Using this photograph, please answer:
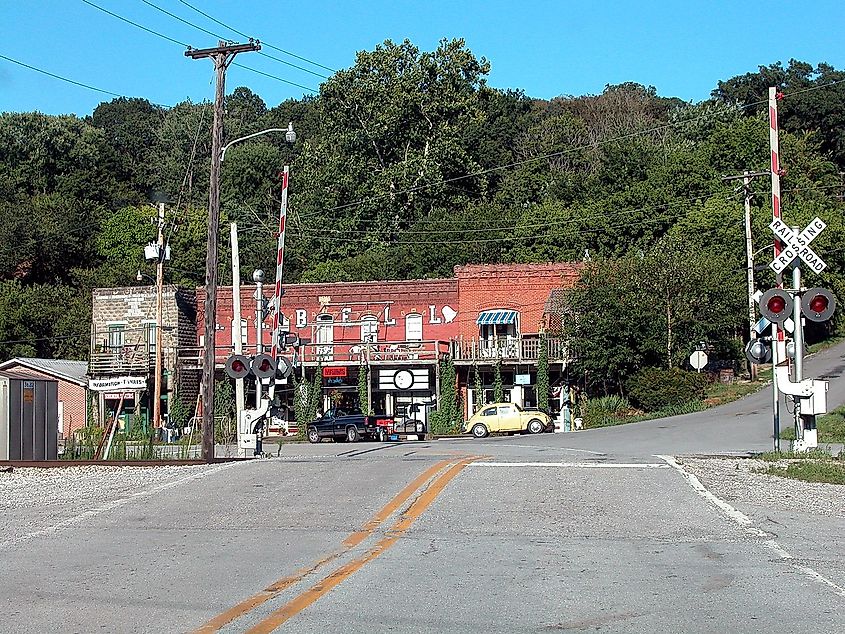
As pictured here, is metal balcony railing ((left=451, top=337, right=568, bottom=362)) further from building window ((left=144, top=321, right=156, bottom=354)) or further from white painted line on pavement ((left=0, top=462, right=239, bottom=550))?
white painted line on pavement ((left=0, top=462, right=239, bottom=550))

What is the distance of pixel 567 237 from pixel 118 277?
31401mm

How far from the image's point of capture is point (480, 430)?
174 feet

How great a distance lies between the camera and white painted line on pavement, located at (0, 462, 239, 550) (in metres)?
13.0

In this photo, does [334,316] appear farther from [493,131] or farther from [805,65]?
[805,65]

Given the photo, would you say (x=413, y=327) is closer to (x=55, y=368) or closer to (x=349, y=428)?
A: (x=349, y=428)

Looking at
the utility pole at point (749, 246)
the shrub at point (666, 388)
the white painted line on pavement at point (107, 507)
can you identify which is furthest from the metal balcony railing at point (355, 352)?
the white painted line on pavement at point (107, 507)

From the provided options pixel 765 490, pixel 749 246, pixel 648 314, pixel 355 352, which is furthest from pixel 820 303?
pixel 355 352

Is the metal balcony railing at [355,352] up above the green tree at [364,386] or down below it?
above

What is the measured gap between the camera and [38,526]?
1391 centimetres

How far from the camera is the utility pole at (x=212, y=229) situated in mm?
26641

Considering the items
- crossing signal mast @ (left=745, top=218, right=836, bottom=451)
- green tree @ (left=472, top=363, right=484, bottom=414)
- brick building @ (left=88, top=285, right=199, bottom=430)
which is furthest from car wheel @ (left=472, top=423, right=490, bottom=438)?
crossing signal mast @ (left=745, top=218, right=836, bottom=451)

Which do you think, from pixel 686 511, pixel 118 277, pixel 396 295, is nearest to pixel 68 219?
pixel 118 277

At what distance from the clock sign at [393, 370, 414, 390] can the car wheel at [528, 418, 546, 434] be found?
9664 millimetres

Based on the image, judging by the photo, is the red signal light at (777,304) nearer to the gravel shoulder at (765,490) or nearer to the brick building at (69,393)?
the gravel shoulder at (765,490)
